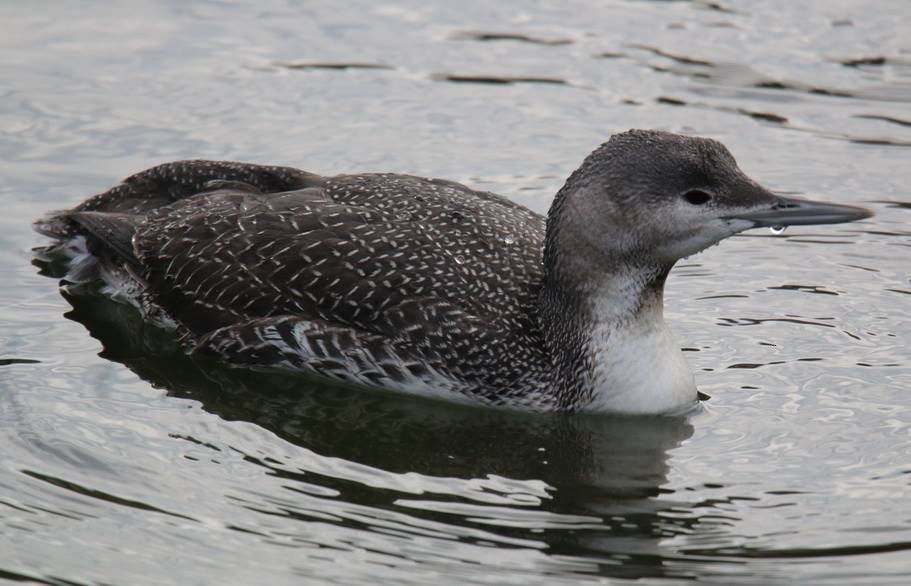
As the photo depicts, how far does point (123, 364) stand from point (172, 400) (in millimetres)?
584

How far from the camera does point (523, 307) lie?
869 centimetres

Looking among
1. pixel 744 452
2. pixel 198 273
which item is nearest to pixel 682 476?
pixel 744 452

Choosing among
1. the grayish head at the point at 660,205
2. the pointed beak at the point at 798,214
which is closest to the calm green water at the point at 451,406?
the grayish head at the point at 660,205

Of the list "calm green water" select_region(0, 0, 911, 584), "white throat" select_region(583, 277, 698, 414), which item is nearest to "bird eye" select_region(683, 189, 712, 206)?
"white throat" select_region(583, 277, 698, 414)

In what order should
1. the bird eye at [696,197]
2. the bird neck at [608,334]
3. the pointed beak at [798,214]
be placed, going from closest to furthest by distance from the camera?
the pointed beak at [798,214] → the bird eye at [696,197] → the bird neck at [608,334]

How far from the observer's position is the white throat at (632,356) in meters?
8.38

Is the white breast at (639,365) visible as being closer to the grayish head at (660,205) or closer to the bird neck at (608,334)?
the bird neck at (608,334)

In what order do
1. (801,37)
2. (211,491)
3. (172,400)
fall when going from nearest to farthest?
(211,491) → (172,400) → (801,37)

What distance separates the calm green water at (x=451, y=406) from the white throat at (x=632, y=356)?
15 centimetres

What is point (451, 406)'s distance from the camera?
28.5ft

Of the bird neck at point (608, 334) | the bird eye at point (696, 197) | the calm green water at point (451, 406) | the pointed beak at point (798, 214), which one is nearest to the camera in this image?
the calm green water at point (451, 406)

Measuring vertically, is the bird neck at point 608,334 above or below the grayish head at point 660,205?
below

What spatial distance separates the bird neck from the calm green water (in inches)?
6.4

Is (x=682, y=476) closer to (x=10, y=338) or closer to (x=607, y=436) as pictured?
(x=607, y=436)
